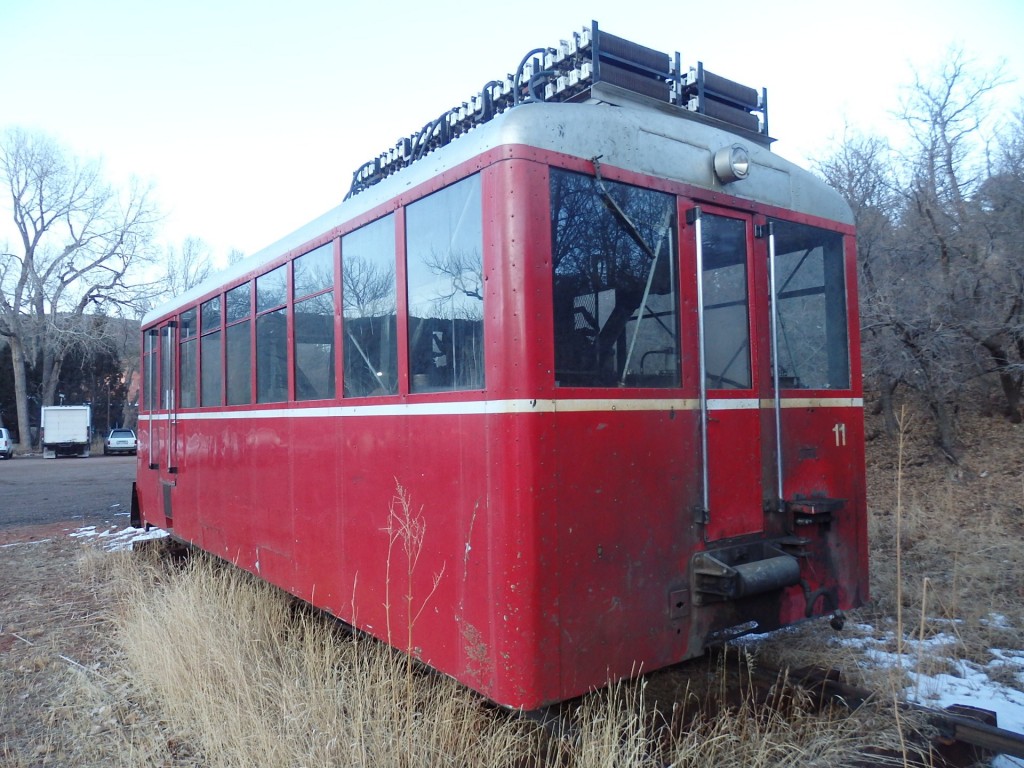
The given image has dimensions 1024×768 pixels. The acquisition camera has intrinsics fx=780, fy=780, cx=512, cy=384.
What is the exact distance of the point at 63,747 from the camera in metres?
3.90

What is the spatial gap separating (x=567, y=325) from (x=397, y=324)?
37.9 inches

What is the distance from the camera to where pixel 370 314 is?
4.08m

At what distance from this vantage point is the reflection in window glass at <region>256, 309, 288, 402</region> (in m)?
5.11

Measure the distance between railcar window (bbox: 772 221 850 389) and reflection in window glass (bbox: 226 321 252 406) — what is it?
Answer: 3.70 meters

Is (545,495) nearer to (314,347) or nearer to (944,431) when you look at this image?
(314,347)

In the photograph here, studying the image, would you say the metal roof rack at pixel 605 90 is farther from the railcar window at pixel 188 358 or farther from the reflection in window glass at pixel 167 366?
the reflection in window glass at pixel 167 366

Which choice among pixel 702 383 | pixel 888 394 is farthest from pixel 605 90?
pixel 888 394

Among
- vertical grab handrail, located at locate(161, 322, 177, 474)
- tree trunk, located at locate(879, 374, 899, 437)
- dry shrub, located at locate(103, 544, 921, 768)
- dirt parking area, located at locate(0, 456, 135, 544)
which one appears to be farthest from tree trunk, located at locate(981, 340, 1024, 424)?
dirt parking area, located at locate(0, 456, 135, 544)

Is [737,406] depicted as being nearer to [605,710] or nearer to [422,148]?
[605,710]

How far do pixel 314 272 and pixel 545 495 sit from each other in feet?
7.88

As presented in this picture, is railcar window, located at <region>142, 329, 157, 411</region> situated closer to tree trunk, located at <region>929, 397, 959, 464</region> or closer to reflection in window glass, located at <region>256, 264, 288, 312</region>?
reflection in window glass, located at <region>256, 264, 288, 312</region>

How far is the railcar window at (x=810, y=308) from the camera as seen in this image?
4.18m

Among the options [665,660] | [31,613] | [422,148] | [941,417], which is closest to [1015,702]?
[665,660]

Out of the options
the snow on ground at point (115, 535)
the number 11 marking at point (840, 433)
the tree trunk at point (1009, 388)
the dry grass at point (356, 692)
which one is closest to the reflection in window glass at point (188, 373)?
the dry grass at point (356, 692)
